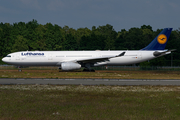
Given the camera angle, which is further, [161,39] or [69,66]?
[161,39]

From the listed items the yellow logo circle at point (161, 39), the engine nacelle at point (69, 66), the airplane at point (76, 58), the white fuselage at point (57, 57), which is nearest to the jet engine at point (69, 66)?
the engine nacelle at point (69, 66)

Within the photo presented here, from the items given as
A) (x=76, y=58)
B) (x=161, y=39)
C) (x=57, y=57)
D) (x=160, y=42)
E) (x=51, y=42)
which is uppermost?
(x=51, y=42)

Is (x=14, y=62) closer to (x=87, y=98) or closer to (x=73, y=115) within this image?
(x=87, y=98)

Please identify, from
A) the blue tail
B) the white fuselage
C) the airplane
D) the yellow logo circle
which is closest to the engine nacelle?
the airplane

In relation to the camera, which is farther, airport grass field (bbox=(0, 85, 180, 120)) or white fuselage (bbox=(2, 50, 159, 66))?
white fuselage (bbox=(2, 50, 159, 66))

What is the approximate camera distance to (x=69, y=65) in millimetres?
41125

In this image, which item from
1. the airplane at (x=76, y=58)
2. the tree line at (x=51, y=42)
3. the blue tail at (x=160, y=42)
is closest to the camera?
the airplane at (x=76, y=58)

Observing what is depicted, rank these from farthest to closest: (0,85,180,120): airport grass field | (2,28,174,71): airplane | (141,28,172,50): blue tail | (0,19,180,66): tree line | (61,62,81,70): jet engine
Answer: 1. (0,19,180,66): tree line
2. (141,28,172,50): blue tail
3. (2,28,174,71): airplane
4. (61,62,81,70): jet engine
5. (0,85,180,120): airport grass field

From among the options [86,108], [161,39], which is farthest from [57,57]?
[86,108]

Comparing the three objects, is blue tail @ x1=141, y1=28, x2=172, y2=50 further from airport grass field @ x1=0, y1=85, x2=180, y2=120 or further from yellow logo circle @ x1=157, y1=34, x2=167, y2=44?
airport grass field @ x1=0, y1=85, x2=180, y2=120

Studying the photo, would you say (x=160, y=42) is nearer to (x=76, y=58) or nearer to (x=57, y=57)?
(x=76, y=58)

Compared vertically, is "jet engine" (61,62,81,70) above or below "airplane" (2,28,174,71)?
below

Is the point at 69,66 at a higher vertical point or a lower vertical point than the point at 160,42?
lower

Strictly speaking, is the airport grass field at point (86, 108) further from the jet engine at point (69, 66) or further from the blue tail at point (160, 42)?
the blue tail at point (160, 42)
